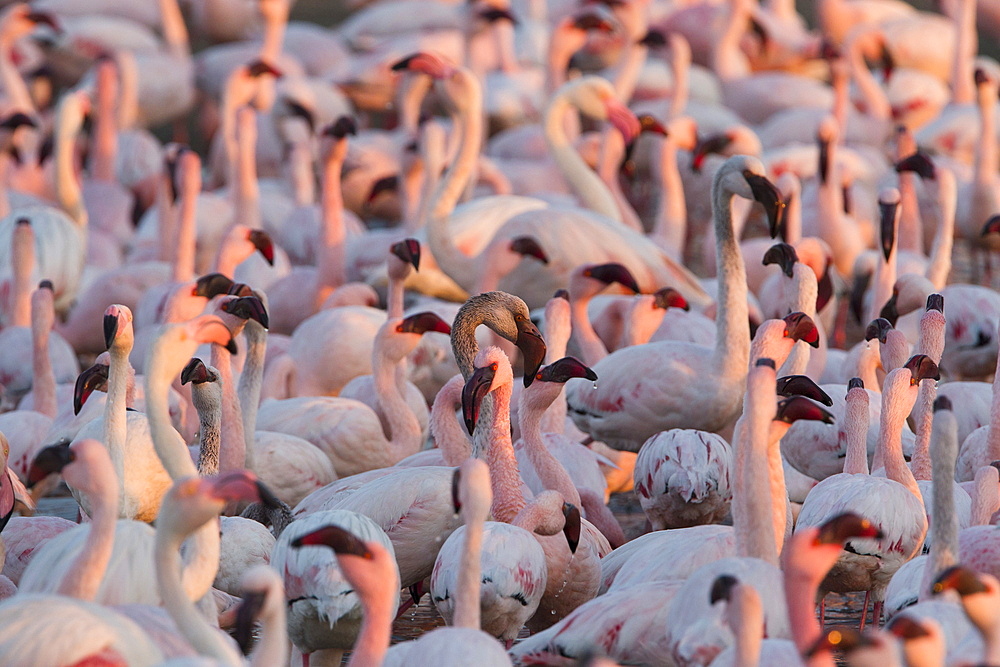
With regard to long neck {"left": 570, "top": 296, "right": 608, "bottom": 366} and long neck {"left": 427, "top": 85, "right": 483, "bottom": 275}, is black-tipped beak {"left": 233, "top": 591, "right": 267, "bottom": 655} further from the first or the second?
long neck {"left": 427, "top": 85, "right": 483, "bottom": 275}

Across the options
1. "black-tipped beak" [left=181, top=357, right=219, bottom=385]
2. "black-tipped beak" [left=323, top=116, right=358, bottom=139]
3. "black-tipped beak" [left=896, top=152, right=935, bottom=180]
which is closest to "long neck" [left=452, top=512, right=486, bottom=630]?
"black-tipped beak" [left=181, top=357, right=219, bottom=385]

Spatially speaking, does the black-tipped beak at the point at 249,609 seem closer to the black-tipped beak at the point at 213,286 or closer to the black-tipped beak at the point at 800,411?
the black-tipped beak at the point at 800,411

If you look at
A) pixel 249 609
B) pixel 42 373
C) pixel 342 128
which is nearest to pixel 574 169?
pixel 342 128

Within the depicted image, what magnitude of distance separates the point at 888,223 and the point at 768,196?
4.37 feet

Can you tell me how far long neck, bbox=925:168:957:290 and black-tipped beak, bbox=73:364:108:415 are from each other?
13.0ft

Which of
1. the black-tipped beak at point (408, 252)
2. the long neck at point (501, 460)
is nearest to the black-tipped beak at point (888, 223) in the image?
the black-tipped beak at point (408, 252)

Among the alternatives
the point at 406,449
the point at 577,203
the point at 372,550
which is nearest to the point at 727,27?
the point at 577,203

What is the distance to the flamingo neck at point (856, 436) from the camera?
547 cm

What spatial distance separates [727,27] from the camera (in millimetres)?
14492

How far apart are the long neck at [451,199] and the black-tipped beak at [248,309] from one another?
9.81 ft

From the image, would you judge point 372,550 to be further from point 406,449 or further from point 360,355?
point 360,355

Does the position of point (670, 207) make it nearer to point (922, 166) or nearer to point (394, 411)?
point (922, 166)

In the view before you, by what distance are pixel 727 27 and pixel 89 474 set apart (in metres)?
11.4

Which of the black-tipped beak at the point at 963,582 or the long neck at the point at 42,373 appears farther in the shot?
the long neck at the point at 42,373
